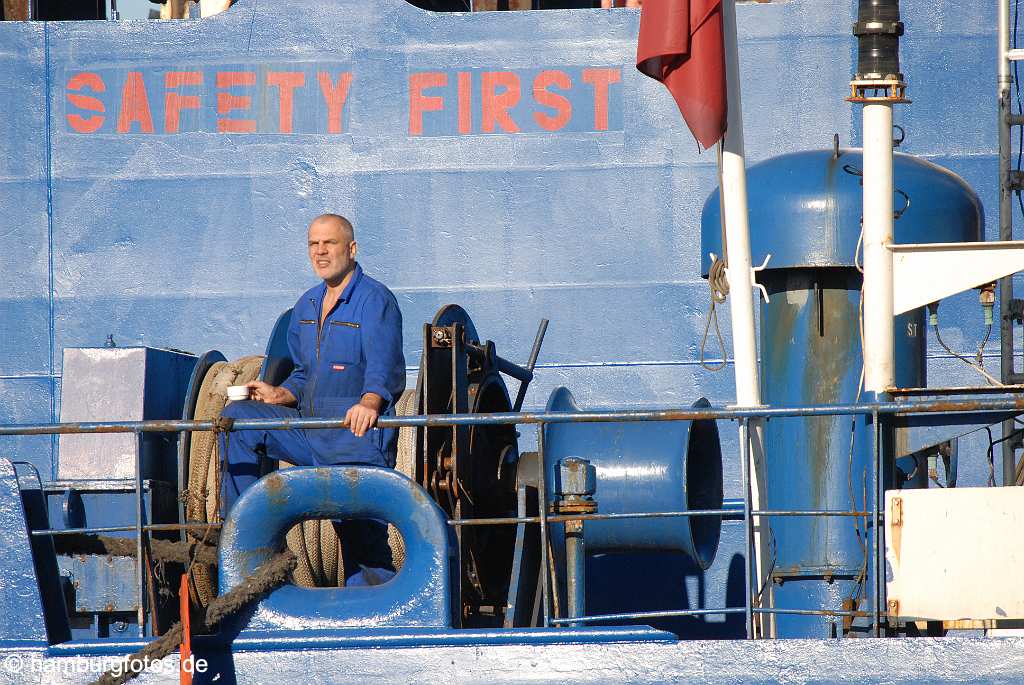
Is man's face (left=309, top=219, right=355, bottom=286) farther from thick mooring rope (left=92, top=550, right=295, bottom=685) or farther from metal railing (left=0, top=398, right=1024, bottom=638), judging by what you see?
thick mooring rope (left=92, top=550, right=295, bottom=685)

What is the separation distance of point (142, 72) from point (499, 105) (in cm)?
223

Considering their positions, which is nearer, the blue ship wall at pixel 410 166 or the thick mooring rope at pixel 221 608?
the thick mooring rope at pixel 221 608

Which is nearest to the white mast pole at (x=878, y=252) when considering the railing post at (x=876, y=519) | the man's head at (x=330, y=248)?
the railing post at (x=876, y=519)

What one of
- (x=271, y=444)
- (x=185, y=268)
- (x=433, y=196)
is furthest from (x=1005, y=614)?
(x=185, y=268)

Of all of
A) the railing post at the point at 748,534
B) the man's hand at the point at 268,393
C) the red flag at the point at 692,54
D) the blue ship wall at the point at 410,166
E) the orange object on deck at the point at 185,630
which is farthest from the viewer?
the blue ship wall at the point at 410,166

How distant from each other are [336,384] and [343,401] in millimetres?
87

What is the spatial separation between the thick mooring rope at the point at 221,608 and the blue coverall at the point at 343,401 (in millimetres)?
679

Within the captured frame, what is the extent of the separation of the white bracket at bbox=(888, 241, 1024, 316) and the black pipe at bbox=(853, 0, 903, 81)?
0.68 meters

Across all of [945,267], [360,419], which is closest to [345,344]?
[360,419]

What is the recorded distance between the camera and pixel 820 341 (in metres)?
6.54

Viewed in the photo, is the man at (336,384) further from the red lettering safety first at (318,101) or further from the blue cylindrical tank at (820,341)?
the red lettering safety first at (318,101)

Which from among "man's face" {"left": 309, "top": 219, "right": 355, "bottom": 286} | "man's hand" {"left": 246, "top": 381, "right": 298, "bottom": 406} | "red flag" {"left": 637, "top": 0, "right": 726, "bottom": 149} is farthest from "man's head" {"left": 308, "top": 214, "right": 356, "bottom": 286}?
"red flag" {"left": 637, "top": 0, "right": 726, "bottom": 149}

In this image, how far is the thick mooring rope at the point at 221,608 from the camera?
4.83 metres

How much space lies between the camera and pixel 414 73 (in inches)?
338
